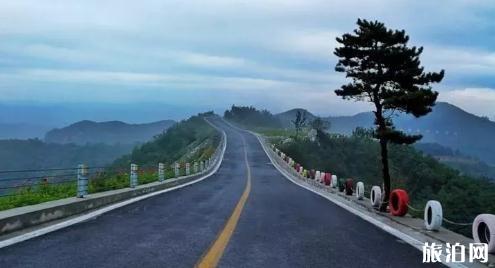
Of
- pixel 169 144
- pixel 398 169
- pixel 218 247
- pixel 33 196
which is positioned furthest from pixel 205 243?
pixel 169 144

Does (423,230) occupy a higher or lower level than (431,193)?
higher

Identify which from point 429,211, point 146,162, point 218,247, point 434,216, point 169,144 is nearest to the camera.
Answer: point 218,247

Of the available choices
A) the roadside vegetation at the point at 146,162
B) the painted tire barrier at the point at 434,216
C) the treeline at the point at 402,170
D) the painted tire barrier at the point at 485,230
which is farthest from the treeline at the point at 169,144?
the painted tire barrier at the point at 485,230

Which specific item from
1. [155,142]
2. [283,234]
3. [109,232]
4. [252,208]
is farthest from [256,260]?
[155,142]

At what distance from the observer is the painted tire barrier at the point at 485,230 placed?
27.3ft

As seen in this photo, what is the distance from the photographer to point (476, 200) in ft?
203

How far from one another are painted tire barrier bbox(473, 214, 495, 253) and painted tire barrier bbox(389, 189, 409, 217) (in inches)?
182

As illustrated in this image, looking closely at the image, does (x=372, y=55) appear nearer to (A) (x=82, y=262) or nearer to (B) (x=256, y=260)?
(B) (x=256, y=260)

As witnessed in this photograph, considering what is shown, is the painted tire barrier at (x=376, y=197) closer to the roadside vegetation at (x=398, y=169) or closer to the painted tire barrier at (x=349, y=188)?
the painted tire barrier at (x=349, y=188)

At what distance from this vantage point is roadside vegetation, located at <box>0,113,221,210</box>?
1487 cm

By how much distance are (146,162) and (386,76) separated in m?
94.0

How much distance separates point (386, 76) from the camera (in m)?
19.5

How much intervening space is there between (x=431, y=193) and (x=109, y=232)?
247ft

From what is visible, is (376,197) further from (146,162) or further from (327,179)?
(146,162)
